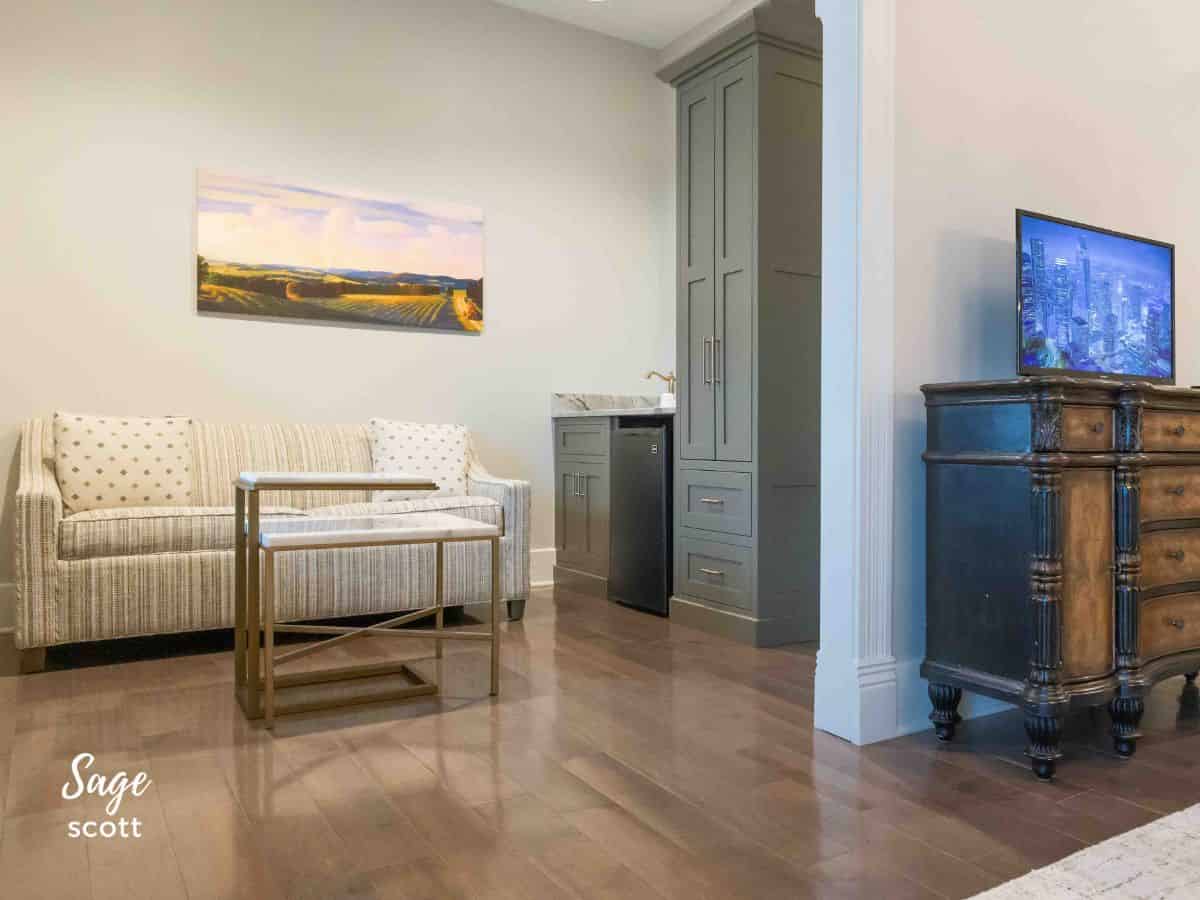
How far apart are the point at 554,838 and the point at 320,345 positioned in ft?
9.98

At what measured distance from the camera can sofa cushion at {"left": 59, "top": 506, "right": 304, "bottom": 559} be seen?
115 inches

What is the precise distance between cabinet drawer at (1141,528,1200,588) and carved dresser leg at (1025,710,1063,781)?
52 centimetres

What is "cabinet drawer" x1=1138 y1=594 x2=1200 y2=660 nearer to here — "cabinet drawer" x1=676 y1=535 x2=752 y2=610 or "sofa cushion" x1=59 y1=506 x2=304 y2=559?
"cabinet drawer" x1=676 y1=535 x2=752 y2=610

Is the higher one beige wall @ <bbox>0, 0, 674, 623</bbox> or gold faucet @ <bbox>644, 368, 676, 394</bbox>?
beige wall @ <bbox>0, 0, 674, 623</bbox>

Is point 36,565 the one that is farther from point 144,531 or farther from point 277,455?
point 277,455

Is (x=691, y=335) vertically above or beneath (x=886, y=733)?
above

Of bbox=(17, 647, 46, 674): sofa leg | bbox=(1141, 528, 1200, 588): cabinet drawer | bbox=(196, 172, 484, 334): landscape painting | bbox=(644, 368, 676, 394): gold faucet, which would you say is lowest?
bbox=(17, 647, 46, 674): sofa leg

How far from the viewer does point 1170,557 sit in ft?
7.45

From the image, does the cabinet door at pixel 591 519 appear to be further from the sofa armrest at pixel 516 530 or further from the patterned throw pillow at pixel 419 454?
the patterned throw pillow at pixel 419 454

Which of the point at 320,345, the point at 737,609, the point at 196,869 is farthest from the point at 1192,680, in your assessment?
the point at 320,345

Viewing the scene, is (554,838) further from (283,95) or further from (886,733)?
(283,95)

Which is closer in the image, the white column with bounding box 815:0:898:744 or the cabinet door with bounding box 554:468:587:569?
the white column with bounding box 815:0:898:744

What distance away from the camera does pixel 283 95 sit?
4.04m

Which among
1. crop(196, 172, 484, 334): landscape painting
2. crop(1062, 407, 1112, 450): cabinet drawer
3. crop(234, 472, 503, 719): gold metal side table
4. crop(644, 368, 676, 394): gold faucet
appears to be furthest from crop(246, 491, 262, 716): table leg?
crop(644, 368, 676, 394): gold faucet
